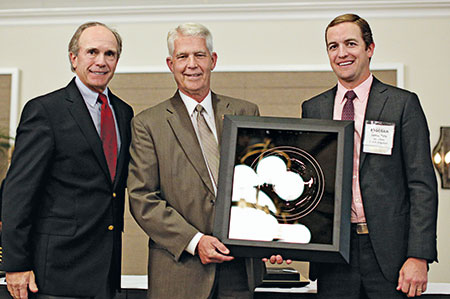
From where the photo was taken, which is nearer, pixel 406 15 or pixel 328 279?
pixel 328 279

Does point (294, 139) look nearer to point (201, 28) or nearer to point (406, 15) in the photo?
point (201, 28)

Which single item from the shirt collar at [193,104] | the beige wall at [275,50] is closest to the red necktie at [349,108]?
the shirt collar at [193,104]

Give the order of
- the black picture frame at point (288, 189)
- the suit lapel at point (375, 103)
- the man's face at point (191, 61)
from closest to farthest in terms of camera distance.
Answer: the black picture frame at point (288, 189), the suit lapel at point (375, 103), the man's face at point (191, 61)

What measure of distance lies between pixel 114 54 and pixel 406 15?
A: 276 cm

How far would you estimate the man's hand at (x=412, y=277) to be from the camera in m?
1.79

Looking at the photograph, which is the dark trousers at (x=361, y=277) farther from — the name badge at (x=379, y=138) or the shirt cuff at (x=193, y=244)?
the shirt cuff at (x=193, y=244)

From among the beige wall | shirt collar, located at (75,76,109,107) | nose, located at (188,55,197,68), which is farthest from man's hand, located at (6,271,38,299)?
the beige wall

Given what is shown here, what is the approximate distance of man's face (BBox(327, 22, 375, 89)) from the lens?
1941 mm

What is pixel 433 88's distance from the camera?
392cm

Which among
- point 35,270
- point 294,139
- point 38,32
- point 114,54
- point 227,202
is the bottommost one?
point 35,270

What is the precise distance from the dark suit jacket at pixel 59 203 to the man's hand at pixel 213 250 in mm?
394

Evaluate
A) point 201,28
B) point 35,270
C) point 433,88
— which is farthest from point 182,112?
point 433,88

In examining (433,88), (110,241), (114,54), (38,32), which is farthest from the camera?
(38,32)

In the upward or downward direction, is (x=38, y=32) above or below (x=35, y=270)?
above
